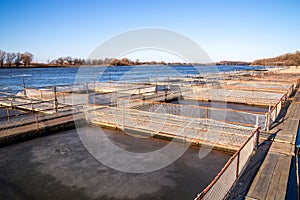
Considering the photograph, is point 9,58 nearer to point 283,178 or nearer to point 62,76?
point 62,76

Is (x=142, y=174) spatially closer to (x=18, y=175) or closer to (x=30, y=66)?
(x=18, y=175)

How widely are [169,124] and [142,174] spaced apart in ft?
13.7

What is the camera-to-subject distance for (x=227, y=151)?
8.73 meters

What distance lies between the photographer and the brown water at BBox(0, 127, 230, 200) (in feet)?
19.7

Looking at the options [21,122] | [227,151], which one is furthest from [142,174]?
[21,122]

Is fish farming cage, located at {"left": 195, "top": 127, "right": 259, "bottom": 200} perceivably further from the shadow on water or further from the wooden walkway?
the shadow on water

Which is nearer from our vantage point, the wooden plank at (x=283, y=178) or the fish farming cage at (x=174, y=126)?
the wooden plank at (x=283, y=178)

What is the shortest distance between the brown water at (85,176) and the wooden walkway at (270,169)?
1.18 metres

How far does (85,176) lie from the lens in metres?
6.94

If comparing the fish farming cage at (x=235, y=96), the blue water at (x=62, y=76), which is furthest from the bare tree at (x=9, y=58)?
the fish farming cage at (x=235, y=96)

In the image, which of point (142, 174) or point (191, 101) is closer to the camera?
point (142, 174)

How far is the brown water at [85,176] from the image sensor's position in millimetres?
5996

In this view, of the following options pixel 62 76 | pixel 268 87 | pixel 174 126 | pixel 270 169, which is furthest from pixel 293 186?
pixel 62 76

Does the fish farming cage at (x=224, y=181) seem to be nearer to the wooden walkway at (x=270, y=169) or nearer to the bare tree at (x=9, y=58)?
the wooden walkway at (x=270, y=169)
